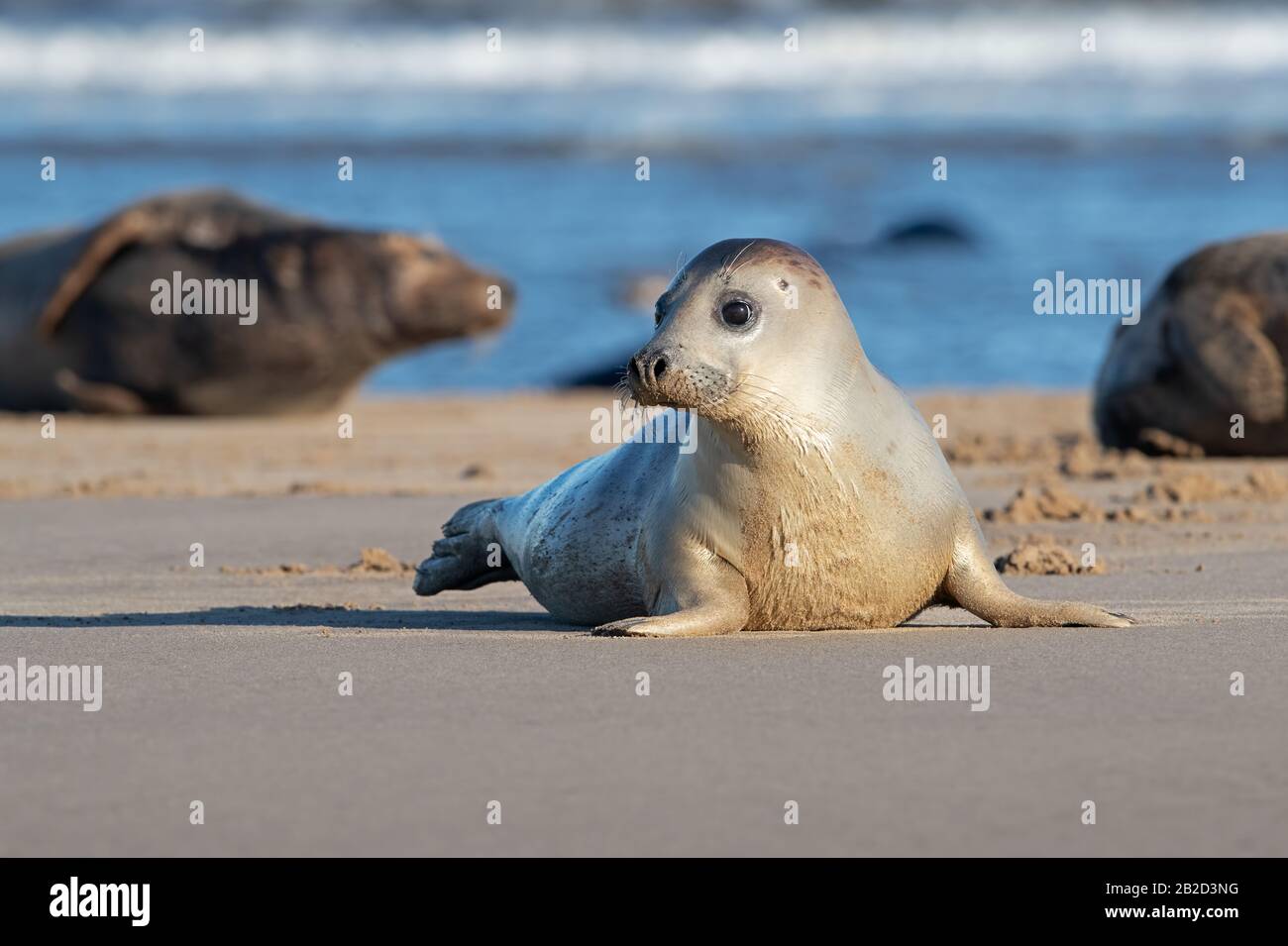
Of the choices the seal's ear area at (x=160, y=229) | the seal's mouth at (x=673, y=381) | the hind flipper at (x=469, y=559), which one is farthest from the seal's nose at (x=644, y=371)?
the seal's ear area at (x=160, y=229)

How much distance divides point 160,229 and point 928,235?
626 inches

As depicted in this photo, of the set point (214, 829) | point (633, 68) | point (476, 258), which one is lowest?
point (214, 829)

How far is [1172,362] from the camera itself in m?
10.1

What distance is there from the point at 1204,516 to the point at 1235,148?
4102 cm

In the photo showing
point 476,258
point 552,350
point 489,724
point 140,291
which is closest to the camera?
point 489,724

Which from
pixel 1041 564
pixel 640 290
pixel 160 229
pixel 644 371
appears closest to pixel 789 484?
pixel 644 371

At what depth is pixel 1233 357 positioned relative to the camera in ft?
32.6

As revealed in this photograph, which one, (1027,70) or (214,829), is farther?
(1027,70)

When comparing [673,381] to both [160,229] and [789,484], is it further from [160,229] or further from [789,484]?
[160,229]

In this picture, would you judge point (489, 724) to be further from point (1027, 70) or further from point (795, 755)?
point (1027, 70)

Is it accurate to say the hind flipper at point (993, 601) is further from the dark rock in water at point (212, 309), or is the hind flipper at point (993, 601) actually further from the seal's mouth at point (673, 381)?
the dark rock in water at point (212, 309)

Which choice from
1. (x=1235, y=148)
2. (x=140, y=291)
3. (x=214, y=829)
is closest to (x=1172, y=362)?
(x=140, y=291)

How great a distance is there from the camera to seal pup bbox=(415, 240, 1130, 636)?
198 inches

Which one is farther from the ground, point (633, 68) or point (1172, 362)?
point (633, 68)
